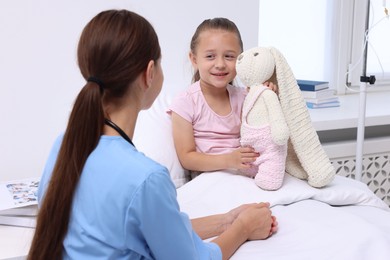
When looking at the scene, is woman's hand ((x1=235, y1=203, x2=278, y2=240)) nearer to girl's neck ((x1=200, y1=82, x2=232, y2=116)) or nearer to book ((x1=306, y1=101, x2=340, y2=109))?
girl's neck ((x1=200, y1=82, x2=232, y2=116))

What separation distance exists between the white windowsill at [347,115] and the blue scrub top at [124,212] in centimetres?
125

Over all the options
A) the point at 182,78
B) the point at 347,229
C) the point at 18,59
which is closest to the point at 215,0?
the point at 182,78

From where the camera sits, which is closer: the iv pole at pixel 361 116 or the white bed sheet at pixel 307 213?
the white bed sheet at pixel 307 213

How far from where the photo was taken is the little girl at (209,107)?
1.49 meters

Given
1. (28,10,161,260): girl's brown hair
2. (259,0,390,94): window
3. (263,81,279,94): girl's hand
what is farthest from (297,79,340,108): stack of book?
(28,10,161,260): girl's brown hair

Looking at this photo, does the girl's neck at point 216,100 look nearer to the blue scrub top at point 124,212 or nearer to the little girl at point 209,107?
the little girl at point 209,107

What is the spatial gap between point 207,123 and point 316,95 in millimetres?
882

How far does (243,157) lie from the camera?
1.39 m

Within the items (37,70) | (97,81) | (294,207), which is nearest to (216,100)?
(294,207)

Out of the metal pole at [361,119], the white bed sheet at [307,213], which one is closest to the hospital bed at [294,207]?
the white bed sheet at [307,213]

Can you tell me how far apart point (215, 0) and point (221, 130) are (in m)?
0.63

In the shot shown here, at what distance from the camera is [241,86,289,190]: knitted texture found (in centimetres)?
135

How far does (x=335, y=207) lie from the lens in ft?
4.39

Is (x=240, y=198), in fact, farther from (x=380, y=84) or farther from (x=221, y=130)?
(x=380, y=84)
